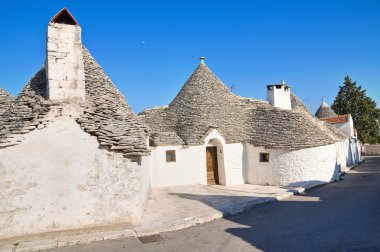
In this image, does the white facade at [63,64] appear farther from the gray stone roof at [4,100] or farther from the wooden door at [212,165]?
the wooden door at [212,165]

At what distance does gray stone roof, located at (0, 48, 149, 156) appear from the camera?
852 cm

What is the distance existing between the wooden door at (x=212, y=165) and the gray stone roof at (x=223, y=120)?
3.97ft

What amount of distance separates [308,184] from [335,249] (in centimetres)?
998

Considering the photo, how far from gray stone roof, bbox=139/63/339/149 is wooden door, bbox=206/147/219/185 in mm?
1211

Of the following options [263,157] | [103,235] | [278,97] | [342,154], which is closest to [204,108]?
[263,157]

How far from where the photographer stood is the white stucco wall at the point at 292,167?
52.4 feet

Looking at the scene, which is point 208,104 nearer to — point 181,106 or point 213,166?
point 181,106

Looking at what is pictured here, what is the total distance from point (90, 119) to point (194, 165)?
332 inches

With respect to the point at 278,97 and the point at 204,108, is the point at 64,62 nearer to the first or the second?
the point at 204,108

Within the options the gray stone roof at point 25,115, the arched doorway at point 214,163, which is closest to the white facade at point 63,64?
the gray stone roof at point 25,115

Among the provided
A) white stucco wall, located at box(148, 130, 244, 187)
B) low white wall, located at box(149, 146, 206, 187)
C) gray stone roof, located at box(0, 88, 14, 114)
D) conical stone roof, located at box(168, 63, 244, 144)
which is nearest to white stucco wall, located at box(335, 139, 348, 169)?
conical stone roof, located at box(168, 63, 244, 144)

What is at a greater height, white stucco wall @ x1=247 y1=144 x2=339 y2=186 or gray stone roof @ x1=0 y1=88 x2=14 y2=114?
gray stone roof @ x1=0 y1=88 x2=14 y2=114

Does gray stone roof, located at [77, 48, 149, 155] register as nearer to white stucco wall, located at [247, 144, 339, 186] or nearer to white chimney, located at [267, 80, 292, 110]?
white stucco wall, located at [247, 144, 339, 186]

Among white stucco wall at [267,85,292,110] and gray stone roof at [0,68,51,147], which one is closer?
gray stone roof at [0,68,51,147]
